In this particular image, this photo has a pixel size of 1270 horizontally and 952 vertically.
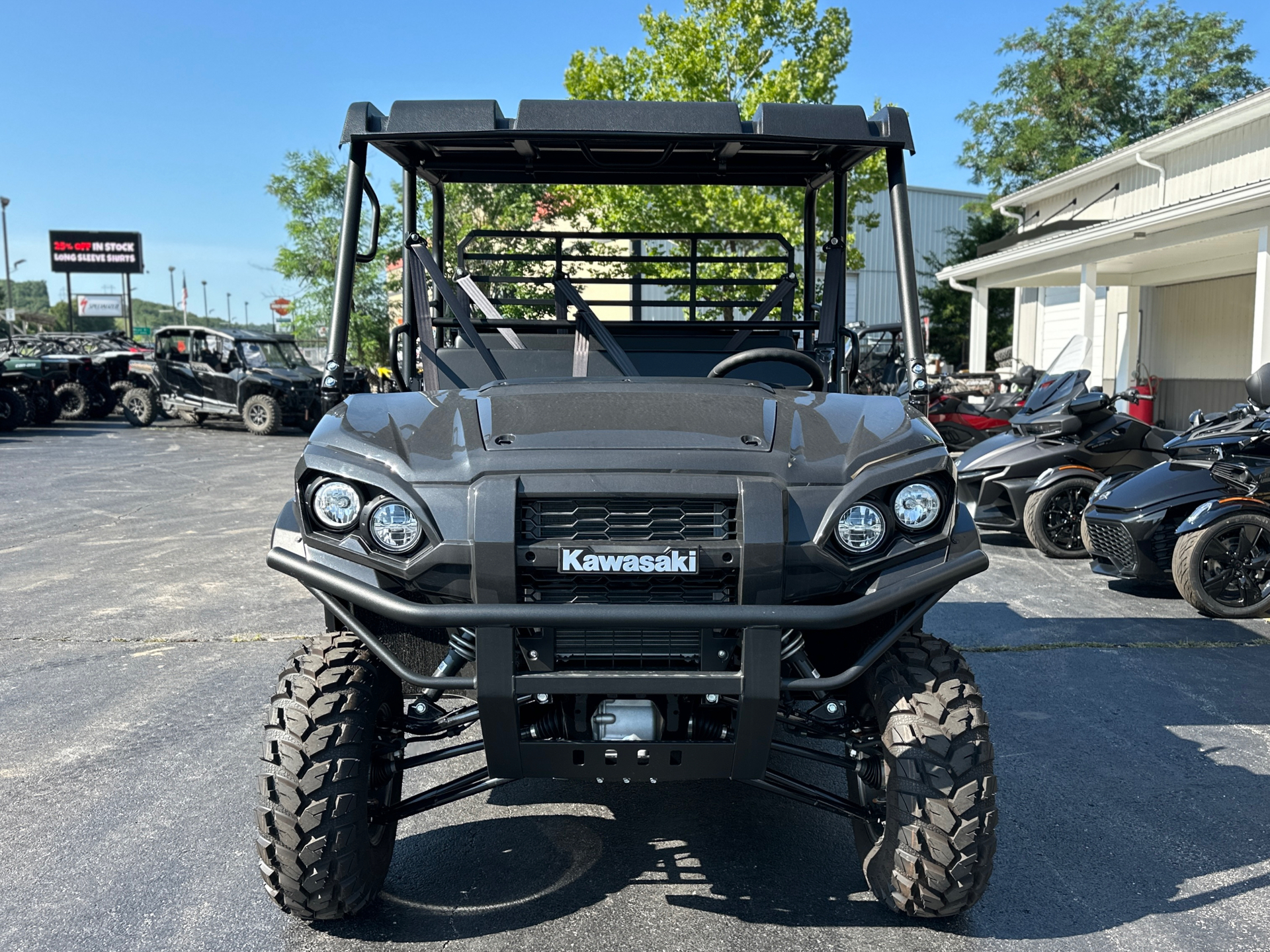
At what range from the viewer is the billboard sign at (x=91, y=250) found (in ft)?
123

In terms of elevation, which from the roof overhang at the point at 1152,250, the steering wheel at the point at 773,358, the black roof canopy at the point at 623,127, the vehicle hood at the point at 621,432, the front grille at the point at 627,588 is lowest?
the front grille at the point at 627,588

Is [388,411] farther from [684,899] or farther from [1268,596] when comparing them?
[1268,596]

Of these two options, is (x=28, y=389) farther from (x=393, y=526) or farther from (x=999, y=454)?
(x=393, y=526)

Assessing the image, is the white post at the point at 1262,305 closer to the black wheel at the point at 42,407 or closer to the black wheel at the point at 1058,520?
the black wheel at the point at 1058,520

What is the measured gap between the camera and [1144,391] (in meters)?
16.8

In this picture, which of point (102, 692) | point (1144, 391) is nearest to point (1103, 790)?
point (102, 692)

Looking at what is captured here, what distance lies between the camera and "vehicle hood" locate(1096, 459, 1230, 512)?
5.89 m

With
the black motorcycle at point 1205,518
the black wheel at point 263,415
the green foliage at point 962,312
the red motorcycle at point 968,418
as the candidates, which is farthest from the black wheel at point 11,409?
the green foliage at point 962,312

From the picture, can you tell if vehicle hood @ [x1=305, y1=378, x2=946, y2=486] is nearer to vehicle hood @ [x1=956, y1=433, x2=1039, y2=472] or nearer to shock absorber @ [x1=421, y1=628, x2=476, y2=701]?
shock absorber @ [x1=421, y1=628, x2=476, y2=701]

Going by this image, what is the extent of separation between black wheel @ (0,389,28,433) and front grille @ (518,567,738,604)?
19.5 m

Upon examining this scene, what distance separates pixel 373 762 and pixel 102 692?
250 cm

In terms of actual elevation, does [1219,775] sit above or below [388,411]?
below

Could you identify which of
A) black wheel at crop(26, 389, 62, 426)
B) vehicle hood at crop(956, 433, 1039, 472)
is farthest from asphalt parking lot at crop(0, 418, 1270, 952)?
black wheel at crop(26, 389, 62, 426)

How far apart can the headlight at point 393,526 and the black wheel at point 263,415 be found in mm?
17063
